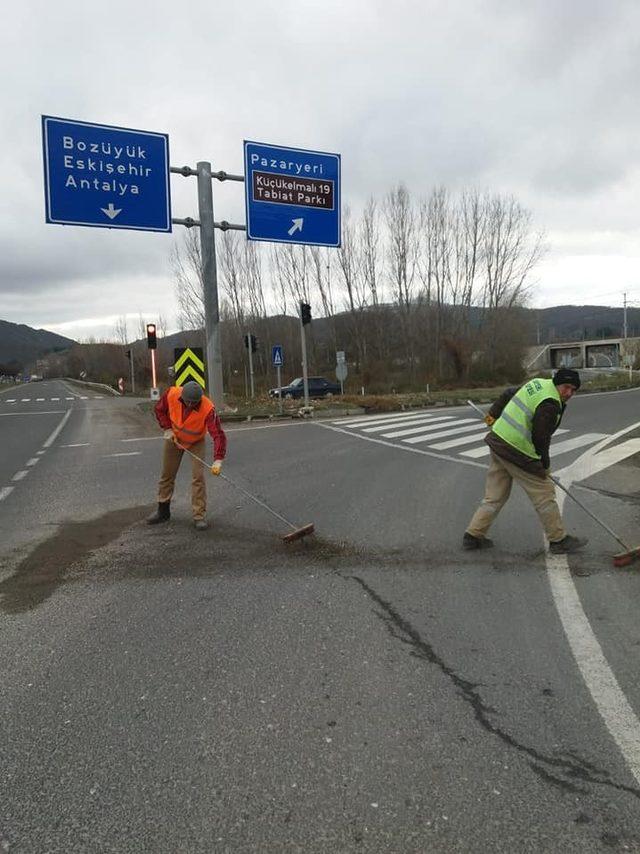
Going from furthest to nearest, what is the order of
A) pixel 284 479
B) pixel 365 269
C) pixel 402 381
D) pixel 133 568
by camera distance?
1. pixel 365 269
2. pixel 402 381
3. pixel 284 479
4. pixel 133 568

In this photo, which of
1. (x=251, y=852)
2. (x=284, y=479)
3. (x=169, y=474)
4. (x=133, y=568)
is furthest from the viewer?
(x=284, y=479)

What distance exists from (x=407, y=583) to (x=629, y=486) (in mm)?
5002

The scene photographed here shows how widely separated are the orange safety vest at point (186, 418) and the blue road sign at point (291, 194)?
9939 mm

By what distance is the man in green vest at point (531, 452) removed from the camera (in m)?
4.96

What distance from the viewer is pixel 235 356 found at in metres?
53.0

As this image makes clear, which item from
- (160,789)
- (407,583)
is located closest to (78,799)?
(160,789)

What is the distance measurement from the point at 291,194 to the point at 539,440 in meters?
12.7

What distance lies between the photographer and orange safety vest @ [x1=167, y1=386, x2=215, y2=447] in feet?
21.3

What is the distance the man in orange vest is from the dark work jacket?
111 inches

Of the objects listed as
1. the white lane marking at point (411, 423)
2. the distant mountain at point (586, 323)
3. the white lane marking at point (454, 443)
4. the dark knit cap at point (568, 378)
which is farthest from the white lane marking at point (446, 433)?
the distant mountain at point (586, 323)

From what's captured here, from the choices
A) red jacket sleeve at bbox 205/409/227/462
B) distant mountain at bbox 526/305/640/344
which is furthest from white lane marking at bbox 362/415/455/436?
distant mountain at bbox 526/305/640/344

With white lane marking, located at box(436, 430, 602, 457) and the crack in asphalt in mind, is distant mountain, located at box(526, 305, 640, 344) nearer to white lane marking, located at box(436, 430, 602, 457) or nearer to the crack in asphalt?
white lane marking, located at box(436, 430, 602, 457)

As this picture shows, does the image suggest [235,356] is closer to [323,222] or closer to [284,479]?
[323,222]

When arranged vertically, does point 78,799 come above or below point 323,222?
below
